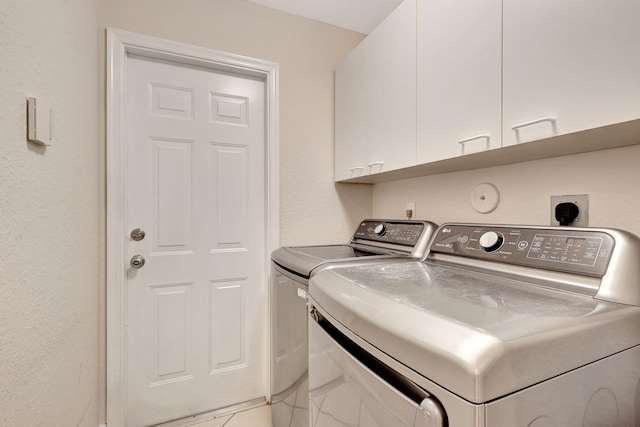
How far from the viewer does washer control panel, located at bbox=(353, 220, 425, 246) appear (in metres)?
1.48

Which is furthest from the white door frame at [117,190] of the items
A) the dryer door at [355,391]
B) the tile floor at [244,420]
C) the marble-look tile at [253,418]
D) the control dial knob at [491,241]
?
the control dial knob at [491,241]

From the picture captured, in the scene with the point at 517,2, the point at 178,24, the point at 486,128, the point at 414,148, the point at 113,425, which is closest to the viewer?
the point at 517,2

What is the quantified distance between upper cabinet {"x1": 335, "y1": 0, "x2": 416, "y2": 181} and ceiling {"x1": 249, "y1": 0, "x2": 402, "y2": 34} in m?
0.32

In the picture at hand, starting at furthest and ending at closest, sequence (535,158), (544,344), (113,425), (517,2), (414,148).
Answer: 1. (113,425)
2. (414,148)
3. (535,158)
4. (517,2)
5. (544,344)

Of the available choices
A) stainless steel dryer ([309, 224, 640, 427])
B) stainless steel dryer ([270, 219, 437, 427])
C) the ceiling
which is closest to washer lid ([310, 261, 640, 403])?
stainless steel dryer ([309, 224, 640, 427])

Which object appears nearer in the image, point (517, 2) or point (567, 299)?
point (567, 299)

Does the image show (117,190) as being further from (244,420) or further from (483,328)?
(483,328)

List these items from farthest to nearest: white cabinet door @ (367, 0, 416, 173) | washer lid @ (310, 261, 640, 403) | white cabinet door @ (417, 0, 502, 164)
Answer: white cabinet door @ (367, 0, 416, 173)
white cabinet door @ (417, 0, 502, 164)
washer lid @ (310, 261, 640, 403)

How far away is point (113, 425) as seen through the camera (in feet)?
5.03

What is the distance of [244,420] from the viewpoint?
1708mm

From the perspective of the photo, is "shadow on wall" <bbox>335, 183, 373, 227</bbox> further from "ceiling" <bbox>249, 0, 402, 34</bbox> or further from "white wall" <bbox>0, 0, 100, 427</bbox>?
"white wall" <bbox>0, 0, 100, 427</bbox>

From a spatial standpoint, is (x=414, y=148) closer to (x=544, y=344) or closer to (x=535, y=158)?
(x=535, y=158)

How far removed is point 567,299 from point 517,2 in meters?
0.86

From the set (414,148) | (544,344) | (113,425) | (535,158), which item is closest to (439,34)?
(414,148)
